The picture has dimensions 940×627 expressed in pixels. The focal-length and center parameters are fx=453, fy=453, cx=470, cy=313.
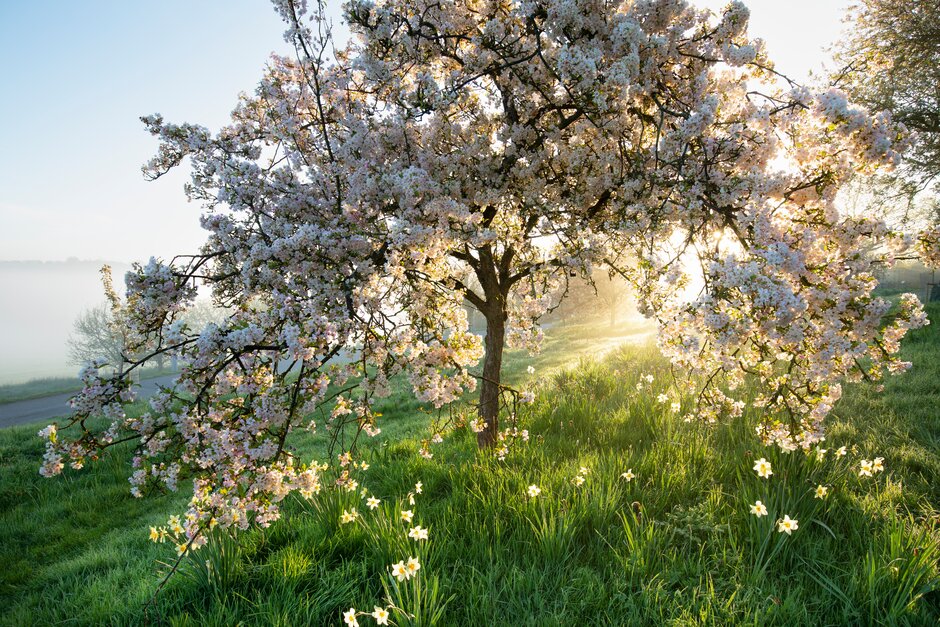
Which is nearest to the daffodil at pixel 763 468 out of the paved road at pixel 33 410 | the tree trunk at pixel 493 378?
the tree trunk at pixel 493 378

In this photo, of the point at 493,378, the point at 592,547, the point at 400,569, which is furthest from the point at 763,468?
the point at 400,569

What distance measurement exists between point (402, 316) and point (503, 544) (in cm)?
250

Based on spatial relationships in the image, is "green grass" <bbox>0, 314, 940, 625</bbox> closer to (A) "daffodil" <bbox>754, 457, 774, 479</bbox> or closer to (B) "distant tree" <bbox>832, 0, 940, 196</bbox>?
(A) "daffodil" <bbox>754, 457, 774, 479</bbox>

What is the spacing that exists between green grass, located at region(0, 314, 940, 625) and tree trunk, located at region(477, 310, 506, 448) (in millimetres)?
458

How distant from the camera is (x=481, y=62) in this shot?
4891mm

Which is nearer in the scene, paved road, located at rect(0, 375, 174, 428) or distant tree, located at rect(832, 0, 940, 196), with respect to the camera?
distant tree, located at rect(832, 0, 940, 196)

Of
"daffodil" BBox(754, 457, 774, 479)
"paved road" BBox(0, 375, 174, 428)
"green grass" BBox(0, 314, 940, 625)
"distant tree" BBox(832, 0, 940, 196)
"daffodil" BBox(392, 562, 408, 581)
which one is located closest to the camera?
"daffodil" BBox(392, 562, 408, 581)

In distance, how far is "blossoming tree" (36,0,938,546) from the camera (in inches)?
133

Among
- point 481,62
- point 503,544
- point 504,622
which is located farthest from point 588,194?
point 504,622

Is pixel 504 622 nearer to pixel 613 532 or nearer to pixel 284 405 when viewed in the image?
pixel 613 532

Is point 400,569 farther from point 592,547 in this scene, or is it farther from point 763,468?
point 763,468

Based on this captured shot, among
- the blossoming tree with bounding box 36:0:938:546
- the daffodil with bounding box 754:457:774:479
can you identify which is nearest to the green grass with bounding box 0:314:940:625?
the daffodil with bounding box 754:457:774:479

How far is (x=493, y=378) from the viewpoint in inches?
251

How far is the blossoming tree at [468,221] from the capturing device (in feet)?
11.1
